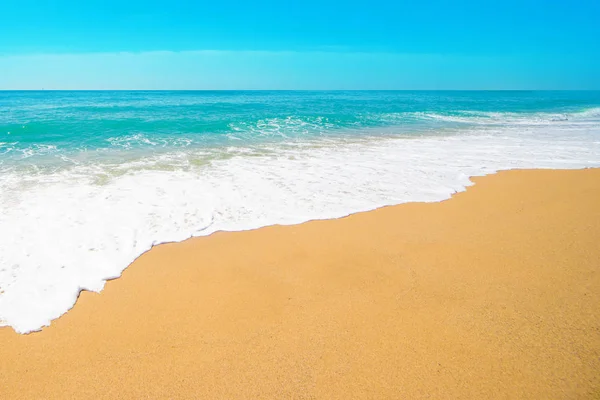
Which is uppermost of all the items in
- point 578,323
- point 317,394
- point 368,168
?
point 368,168

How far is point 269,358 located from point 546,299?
2672mm

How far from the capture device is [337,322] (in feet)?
9.43

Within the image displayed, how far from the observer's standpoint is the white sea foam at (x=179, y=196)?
362cm

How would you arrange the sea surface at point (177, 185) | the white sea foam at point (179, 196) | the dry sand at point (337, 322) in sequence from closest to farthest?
the dry sand at point (337, 322), the white sea foam at point (179, 196), the sea surface at point (177, 185)

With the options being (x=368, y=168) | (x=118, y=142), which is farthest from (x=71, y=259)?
(x=118, y=142)

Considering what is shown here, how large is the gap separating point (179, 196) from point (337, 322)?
4238 millimetres

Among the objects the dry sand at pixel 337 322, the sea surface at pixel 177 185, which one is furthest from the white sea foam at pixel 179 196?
the dry sand at pixel 337 322

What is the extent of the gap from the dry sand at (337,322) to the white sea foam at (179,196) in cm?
47

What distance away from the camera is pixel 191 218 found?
5078 mm

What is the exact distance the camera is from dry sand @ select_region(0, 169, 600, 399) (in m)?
2.32

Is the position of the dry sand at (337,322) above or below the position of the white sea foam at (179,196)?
below

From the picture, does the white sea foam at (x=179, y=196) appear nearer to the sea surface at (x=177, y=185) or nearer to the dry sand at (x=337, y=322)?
the sea surface at (x=177, y=185)

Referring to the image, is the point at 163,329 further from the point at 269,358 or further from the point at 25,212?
the point at 25,212

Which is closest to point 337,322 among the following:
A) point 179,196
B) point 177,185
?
point 179,196
